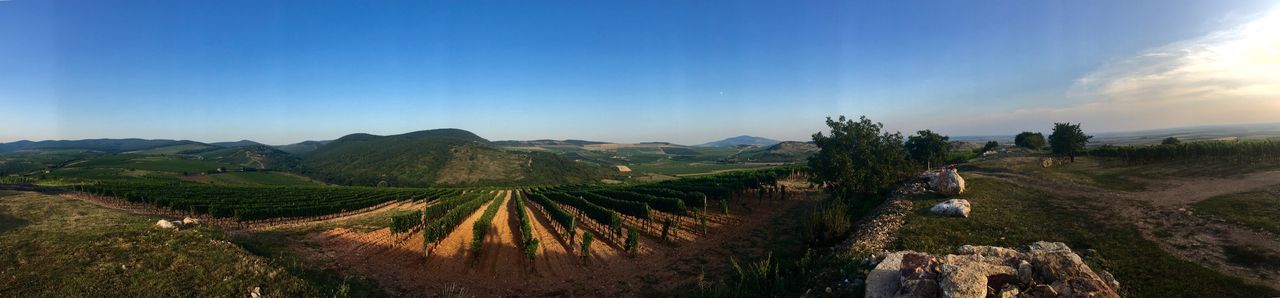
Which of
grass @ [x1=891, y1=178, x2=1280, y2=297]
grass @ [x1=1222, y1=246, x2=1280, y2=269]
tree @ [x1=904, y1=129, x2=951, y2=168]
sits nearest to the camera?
grass @ [x1=891, y1=178, x2=1280, y2=297]

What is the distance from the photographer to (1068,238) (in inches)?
822

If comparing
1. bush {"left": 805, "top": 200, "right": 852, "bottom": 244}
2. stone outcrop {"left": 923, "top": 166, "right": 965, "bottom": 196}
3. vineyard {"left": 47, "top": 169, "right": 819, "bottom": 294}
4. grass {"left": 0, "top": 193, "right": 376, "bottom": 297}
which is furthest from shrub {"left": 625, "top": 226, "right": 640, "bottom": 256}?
stone outcrop {"left": 923, "top": 166, "right": 965, "bottom": 196}

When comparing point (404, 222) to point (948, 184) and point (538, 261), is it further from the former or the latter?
point (948, 184)

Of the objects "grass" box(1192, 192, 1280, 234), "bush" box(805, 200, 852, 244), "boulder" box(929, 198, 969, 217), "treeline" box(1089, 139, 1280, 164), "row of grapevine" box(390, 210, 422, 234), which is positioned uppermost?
"treeline" box(1089, 139, 1280, 164)

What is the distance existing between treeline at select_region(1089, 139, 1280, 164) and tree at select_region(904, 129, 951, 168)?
2059 centimetres

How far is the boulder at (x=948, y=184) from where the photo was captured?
35.5m

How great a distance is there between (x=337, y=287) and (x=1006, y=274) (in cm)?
2861

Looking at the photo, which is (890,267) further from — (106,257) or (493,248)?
(106,257)

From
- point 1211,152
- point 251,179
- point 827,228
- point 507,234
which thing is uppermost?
point 1211,152

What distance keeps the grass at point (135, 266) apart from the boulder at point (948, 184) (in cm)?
4378

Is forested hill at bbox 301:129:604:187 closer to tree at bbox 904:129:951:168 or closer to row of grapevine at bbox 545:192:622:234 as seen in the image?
row of grapevine at bbox 545:192:622:234

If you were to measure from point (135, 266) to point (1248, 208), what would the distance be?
180ft

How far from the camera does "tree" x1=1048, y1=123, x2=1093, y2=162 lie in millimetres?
61688

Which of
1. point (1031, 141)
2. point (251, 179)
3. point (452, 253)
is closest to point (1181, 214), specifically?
point (452, 253)
